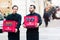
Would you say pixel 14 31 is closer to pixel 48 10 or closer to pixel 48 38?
pixel 48 38

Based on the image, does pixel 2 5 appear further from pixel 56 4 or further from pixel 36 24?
pixel 36 24

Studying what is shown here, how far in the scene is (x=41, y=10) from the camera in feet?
48.7

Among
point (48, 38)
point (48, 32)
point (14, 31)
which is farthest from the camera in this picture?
point (48, 32)

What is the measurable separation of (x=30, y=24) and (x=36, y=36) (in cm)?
39

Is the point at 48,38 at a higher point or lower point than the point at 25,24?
lower

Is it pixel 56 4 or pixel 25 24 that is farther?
pixel 56 4

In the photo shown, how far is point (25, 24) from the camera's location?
8.34m

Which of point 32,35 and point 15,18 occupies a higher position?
point 15,18

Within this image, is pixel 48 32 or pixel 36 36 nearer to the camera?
pixel 36 36

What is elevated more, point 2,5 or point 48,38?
point 2,5

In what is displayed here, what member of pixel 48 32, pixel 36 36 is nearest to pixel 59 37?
pixel 48 32

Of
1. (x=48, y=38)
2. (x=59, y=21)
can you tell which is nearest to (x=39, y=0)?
(x=59, y=21)

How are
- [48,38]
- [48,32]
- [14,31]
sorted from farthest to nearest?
[48,32], [48,38], [14,31]

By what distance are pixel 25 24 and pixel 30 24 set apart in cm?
15
